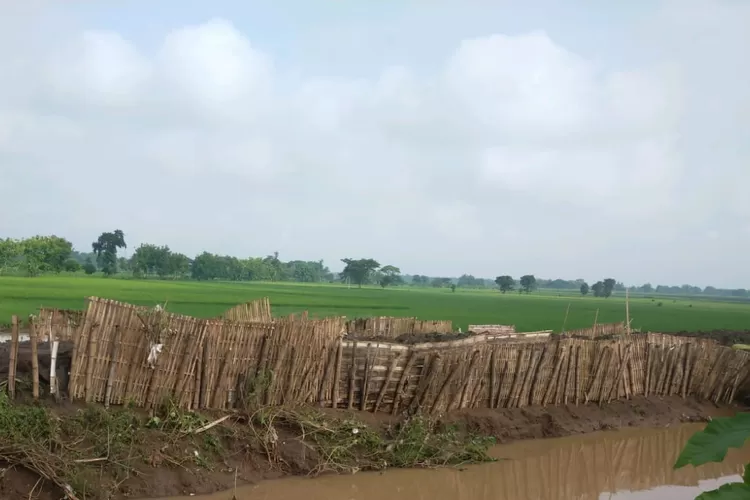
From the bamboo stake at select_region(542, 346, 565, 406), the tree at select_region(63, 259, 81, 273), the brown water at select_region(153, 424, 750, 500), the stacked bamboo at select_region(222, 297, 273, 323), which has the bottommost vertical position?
the brown water at select_region(153, 424, 750, 500)

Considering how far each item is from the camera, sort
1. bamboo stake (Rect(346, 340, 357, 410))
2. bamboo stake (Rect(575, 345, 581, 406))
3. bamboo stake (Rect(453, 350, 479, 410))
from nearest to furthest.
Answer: bamboo stake (Rect(346, 340, 357, 410)), bamboo stake (Rect(453, 350, 479, 410)), bamboo stake (Rect(575, 345, 581, 406))

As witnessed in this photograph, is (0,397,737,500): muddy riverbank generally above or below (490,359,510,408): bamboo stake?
below

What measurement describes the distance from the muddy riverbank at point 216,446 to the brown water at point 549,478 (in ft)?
0.71

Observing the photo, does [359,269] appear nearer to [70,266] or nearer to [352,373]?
[70,266]

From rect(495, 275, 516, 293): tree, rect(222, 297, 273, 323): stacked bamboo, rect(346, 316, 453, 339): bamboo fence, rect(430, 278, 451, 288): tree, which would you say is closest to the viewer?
rect(222, 297, 273, 323): stacked bamboo

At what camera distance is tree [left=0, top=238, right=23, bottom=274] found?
151 feet

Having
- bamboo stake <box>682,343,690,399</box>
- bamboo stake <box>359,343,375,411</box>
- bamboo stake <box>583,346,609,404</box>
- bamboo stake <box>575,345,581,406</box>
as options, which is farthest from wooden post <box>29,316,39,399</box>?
bamboo stake <box>682,343,690,399</box>

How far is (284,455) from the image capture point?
7.72m

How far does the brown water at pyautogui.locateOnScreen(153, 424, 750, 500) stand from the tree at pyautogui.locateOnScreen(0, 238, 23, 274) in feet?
151

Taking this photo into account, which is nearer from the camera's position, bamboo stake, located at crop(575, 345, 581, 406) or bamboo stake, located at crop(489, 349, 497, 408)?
bamboo stake, located at crop(489, 349, 497, 408)

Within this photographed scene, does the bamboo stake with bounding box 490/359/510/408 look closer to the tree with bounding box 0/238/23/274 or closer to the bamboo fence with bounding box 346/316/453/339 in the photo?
the bamboo fence with bounding box 346/316/453/339

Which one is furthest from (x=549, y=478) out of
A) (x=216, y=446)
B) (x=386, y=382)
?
(x=216, y=446)

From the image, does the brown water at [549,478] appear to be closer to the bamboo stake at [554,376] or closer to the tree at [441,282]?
the bamboo stake at [554,376]

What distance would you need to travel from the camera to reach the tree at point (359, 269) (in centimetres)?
8494
